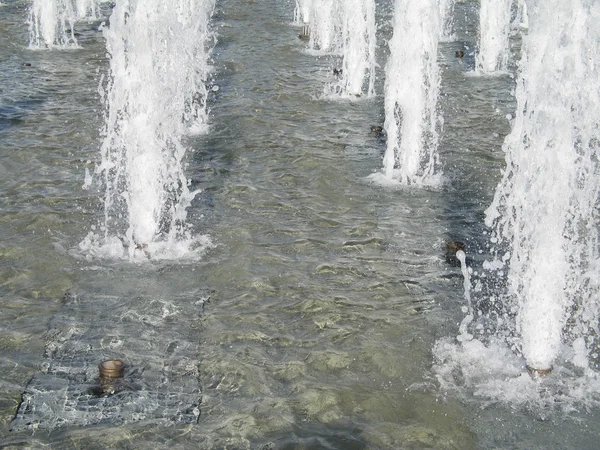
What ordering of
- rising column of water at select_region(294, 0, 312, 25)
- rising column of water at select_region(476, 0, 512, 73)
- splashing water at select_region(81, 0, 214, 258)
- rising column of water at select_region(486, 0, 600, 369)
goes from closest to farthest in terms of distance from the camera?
rising column of water at select_region(486, 0, 600, 369) → splashing water at select_region(81, 0, 214, 258) → rising column of water at select_region(476, 0, 512, 73) → rising column of water at select_region(294, 0, 312, 25)

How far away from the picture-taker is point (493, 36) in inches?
659

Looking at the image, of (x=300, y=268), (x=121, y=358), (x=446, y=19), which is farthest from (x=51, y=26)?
(x=121, y=358)

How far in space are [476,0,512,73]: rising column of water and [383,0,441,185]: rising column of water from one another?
216 inches

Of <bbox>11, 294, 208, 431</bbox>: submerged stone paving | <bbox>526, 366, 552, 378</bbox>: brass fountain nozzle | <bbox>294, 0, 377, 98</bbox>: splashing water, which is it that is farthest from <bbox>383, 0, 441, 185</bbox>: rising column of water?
<bbox>526, 366, 552, 378</bbox>: brass fountain nozzle

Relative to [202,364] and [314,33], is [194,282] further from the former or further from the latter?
[314,33]

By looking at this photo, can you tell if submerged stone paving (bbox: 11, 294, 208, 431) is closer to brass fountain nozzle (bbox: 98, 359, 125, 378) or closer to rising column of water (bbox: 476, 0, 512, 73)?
brass fountain nozzle (bbox: 98, 359, 125, 378)

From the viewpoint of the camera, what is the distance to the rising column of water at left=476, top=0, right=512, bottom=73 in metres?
16.4

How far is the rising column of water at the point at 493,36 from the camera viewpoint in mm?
16391

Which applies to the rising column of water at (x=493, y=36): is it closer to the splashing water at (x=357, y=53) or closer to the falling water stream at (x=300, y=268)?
the splashing water at (x=357, y=53)

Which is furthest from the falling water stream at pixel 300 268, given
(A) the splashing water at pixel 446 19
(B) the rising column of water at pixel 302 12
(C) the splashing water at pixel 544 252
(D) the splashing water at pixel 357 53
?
(B) the rising column of water at pixel 302 12

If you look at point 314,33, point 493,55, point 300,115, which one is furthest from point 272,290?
point 314,33

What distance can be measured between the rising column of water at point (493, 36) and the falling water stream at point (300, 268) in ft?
12.5

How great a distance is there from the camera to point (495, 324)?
7047 millimetres

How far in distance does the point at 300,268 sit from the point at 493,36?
10.4 meters
